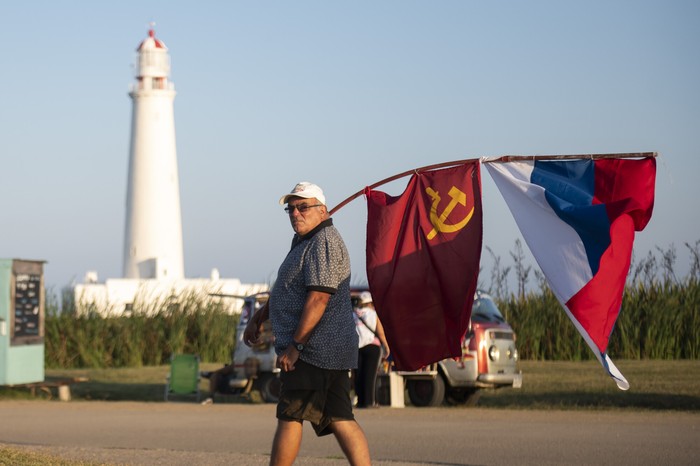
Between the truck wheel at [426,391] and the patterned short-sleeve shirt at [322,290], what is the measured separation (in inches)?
408

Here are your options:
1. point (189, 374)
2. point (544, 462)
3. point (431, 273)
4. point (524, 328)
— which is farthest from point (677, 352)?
point (431, 273)

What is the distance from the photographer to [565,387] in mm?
20500

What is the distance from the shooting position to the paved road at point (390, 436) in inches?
462

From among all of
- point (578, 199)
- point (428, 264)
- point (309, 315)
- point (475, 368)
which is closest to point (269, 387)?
point (475, 368)

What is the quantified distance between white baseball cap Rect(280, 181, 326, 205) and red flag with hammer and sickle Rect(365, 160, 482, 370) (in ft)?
4.06

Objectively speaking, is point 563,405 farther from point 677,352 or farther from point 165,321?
point 165,321

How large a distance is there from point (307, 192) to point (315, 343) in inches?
39.9

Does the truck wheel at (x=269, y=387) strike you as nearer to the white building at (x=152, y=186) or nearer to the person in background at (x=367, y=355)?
the person in background at (x=367, y=355)

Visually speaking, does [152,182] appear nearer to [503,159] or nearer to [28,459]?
[28,459]

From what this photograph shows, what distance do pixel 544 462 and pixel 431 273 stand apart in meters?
2.90

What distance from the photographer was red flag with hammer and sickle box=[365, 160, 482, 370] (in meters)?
9.23

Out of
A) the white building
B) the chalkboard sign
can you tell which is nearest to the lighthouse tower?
the white building

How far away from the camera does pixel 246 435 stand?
14367 millimetres

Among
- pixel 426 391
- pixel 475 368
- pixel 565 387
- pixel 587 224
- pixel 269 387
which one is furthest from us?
pixel 565 387
